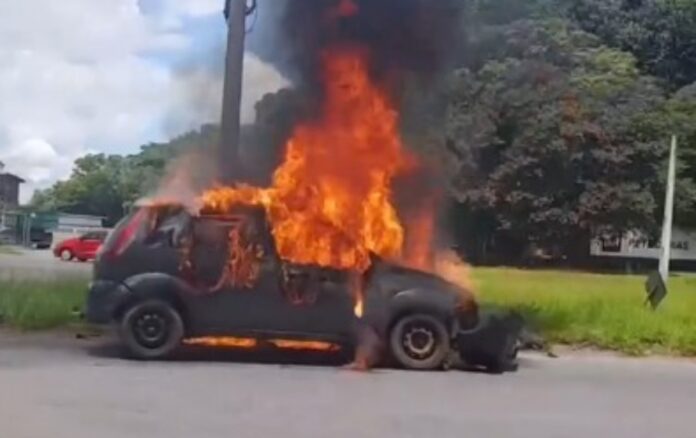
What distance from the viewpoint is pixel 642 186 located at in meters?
40.1

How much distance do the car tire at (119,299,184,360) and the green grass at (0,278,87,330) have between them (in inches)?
89.2

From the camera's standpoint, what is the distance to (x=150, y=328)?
10625 mm

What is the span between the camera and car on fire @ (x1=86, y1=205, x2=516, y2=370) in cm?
1056

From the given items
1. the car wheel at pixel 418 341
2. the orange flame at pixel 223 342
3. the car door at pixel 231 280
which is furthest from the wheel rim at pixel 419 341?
the orange flame at pixel 223 342

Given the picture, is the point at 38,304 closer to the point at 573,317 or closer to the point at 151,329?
the point at 151,329

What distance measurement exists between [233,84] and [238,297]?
11.6ft

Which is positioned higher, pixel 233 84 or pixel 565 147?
pixel 565 147

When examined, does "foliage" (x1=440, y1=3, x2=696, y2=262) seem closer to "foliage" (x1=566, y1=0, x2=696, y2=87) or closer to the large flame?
"foliage" (x1=566, y1=0, x2=696, y2=87)

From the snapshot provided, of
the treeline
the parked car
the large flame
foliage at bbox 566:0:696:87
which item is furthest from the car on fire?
foliage at bbox 566:0:696:87

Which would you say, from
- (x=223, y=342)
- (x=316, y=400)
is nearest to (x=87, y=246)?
(x=223, y=342)

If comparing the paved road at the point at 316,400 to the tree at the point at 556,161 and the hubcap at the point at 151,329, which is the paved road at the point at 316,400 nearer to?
the hubcap at the point at 151,329

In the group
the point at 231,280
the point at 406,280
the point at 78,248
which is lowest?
the point at 78,248

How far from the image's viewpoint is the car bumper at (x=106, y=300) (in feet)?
34.8

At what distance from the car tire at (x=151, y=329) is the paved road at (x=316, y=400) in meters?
0.28
